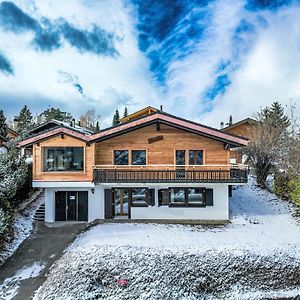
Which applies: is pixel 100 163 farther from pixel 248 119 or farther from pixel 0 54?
pixel 248 119

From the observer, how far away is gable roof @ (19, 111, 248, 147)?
19.5 m

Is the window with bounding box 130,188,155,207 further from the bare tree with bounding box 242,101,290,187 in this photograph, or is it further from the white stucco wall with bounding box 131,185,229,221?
the bare tree with bounding box 242,101,290,187

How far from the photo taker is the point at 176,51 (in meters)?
19.5

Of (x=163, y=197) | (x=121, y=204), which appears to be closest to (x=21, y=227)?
(x=121, y=204)

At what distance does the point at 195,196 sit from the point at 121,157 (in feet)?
18.3

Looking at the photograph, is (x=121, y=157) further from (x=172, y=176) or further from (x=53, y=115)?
(x=53, y=115)

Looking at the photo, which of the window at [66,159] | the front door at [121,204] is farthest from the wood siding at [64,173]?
the front door at [121,204]

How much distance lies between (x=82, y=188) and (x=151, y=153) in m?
5.21

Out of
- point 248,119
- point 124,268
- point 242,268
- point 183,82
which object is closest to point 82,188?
point 124,268

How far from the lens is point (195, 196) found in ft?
65.8

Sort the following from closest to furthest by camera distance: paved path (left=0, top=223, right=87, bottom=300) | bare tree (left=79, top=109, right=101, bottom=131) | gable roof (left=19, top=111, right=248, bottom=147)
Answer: paved path (left=0, top=223, right=87, bottom=300) → gable roof (left=19, top=111, right=248, bottom=147) → bare tree (left=79, top=109, right=101, bottom=131)

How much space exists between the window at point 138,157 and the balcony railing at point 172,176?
2.82ft

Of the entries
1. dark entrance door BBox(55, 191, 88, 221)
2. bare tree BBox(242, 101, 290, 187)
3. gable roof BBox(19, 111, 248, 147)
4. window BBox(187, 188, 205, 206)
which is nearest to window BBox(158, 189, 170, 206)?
window BBox(187, 188, 205, 206)

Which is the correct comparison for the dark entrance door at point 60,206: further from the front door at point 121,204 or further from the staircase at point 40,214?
the front door at point 121,204
